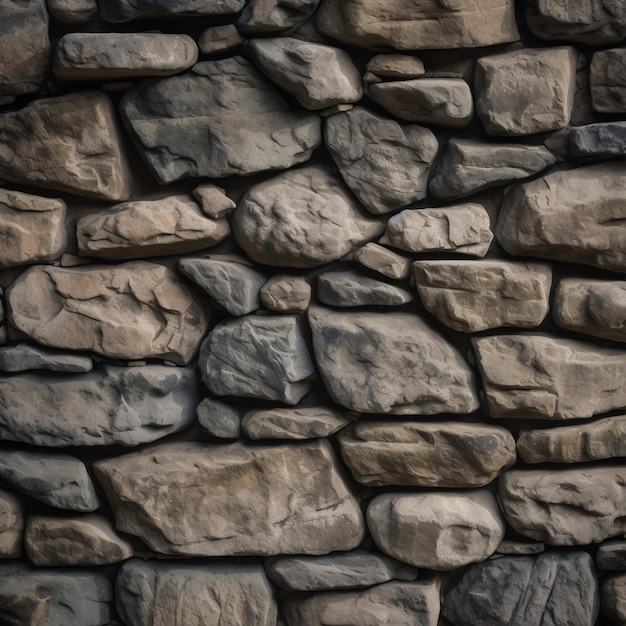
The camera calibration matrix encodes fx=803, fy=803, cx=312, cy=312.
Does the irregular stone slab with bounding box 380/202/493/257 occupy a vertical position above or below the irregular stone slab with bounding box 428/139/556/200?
below

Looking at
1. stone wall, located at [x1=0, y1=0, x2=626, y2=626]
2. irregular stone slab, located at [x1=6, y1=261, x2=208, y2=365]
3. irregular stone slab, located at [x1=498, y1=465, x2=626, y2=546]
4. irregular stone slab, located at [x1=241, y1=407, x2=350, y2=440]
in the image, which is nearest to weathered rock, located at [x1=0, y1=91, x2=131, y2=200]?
stone wall, located at [x1=0, y1=0, x2=626, y2=626]

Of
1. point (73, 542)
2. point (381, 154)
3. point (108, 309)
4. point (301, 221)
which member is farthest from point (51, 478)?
point (381, 154)

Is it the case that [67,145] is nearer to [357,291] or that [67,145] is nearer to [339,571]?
[357,291]

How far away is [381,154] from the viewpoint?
5.49ft

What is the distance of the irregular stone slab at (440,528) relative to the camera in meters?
1.70

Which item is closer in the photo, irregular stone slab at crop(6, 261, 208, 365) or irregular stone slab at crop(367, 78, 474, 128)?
irregular stone slab at crop(367, 78, 474, 128)

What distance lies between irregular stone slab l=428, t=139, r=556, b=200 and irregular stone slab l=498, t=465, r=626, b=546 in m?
0.62

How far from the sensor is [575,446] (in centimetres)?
167

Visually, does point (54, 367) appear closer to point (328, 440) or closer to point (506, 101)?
point (328, 440)

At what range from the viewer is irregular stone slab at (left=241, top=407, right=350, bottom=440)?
1.71 m

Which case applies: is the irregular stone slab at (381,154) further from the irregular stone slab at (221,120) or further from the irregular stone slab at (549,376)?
the irregular stone slab at (549,376)

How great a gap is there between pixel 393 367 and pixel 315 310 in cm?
21

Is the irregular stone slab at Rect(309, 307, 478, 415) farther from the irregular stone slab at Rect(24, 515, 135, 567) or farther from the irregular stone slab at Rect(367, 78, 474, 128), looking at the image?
the irregular stone slab at Rect(24, 515, 135, 567)

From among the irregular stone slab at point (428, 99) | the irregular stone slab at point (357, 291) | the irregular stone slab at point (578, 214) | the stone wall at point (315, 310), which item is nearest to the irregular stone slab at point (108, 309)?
the stone wall at point (315, 310)
